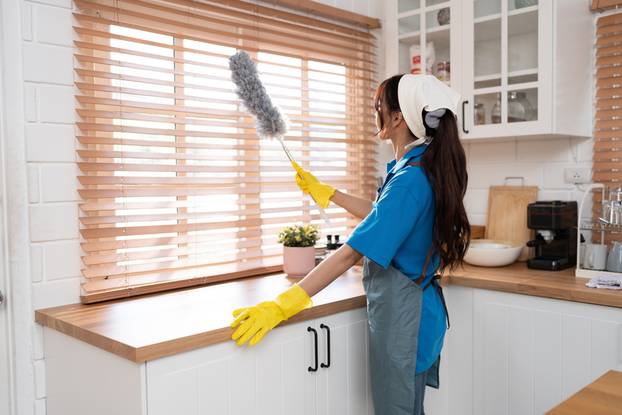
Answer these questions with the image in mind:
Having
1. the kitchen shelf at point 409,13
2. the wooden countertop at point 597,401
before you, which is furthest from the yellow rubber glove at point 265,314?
the kitchen shelf at point 409,13

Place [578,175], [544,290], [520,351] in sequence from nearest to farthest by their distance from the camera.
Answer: [544,290] → [520,351] → [578,175]

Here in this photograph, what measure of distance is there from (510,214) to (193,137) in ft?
4.94

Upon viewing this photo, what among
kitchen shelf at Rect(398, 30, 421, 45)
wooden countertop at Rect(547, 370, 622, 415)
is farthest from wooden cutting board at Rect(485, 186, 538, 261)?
wooden countertop at Rect(547, 370, 622, 415)

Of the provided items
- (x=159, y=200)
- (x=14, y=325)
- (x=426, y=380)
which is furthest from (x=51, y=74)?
(x=426, y=380)

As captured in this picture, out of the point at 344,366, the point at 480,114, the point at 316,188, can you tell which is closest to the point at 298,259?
the point at 316,188

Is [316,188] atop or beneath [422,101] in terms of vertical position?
beneath

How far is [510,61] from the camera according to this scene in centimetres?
245

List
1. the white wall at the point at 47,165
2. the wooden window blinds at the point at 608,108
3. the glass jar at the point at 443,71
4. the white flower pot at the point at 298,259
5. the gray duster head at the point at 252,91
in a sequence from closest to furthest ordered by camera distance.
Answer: the white wall at the point at 47,165 → the gray duster head at the point at 252,91 → the white flower pot at the point at 298,259 → the wooden window blinds at the point at 608,108 → the glass jar at the point at 443,71

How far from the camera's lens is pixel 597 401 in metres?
1.02

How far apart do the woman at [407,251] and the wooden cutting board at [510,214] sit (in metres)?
1.01

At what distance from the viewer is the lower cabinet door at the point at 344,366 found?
1.84 metres

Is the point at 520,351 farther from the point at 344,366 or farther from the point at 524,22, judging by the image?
the point at 524,22

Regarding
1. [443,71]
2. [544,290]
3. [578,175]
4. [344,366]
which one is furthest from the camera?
[443,71]

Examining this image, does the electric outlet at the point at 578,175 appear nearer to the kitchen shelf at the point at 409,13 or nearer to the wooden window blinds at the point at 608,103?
the wooden window blinds at the point at 608,103
